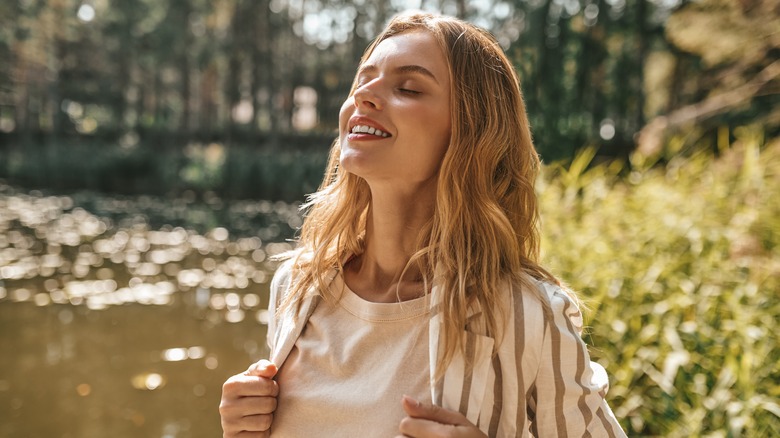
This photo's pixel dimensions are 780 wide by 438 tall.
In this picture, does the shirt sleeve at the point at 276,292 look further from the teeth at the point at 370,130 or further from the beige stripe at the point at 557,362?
the beige stripe at the point at 557,362

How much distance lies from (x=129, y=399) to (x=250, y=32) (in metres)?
22.1

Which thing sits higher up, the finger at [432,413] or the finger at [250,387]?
the finger at [432,413]

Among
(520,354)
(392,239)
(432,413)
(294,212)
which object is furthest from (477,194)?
(294,212)

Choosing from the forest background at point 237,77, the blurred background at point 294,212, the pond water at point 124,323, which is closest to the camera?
the blurred background at point 294,212

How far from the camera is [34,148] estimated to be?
2138cm

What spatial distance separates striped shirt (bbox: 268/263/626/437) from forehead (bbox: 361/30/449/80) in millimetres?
432

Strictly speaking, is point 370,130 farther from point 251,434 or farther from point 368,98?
point 251,434

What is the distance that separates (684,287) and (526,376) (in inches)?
109

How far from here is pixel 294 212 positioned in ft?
55.3

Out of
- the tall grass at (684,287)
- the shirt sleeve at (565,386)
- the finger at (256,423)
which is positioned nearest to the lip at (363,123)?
the shirt sleeve at (565,386)

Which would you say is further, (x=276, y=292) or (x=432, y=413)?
(x=276, y=292)

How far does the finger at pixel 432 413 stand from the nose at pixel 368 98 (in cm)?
51

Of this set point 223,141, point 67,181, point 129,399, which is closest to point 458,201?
point 129,399

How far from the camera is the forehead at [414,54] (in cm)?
125
